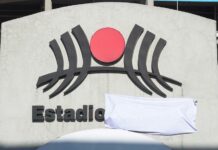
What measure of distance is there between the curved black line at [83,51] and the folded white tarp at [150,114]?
0.79m

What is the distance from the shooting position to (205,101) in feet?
49.7

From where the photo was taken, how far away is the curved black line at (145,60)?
15.0m

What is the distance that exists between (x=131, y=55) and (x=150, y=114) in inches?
62.3

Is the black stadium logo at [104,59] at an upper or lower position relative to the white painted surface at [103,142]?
upper

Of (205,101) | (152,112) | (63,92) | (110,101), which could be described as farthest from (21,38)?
(205,101)

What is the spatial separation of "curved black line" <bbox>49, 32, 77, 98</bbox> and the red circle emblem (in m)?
0.50

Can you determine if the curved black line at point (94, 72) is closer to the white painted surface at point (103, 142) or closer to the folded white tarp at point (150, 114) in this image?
the folded white tarp at point (150, 114)

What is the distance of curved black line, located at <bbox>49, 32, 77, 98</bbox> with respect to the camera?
14852 mm

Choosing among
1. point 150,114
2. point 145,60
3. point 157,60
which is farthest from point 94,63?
point 150,114

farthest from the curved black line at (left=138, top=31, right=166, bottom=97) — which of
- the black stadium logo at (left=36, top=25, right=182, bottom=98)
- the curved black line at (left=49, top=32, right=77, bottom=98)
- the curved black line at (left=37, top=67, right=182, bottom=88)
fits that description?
the curved black line at (left=49, top=32, right=77, bottom=98)

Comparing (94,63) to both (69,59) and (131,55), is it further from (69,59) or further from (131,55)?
(131,55)

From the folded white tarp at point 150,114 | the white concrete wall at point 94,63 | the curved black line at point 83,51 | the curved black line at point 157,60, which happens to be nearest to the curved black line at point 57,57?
the white concrete wall at point 94,63

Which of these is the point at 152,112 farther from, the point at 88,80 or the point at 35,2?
the point at 35,2

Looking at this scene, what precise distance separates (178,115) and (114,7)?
323 centimetres
